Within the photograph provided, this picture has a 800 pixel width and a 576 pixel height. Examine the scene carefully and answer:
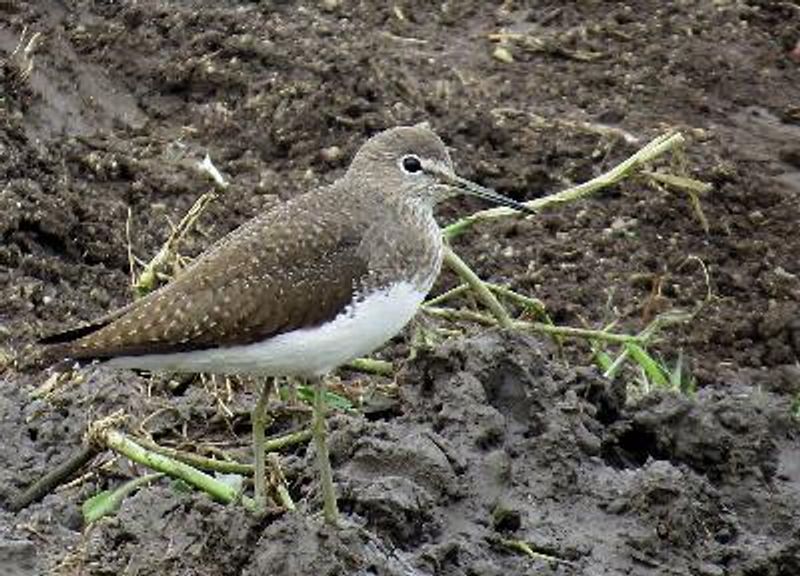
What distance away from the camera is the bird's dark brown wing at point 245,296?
609cm

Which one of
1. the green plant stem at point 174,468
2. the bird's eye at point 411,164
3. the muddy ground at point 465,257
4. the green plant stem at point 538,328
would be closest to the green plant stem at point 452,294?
the green plant stem at point 538,328

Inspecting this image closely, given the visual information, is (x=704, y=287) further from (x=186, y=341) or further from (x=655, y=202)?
(x=186, y=341)

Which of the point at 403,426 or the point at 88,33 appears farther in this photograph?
the point at 88,33

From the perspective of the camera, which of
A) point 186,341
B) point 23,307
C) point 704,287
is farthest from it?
point 704,287

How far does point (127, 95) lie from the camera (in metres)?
10.2

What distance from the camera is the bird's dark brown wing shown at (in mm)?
6090

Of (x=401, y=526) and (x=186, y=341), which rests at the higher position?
(x=186, y=341)

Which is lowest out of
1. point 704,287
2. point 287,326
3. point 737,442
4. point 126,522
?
point 704,287

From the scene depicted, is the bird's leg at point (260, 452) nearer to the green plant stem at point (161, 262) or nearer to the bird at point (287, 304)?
the bird at point (287, 304)

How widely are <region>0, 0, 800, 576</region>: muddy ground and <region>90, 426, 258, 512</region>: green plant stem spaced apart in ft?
0.27

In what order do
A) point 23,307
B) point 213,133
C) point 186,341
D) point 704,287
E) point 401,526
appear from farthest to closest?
point 213,133
point 704,287
point 23,307
point 401,526
point 186,341

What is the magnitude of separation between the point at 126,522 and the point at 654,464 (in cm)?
189

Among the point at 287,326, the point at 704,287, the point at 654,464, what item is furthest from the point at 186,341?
the point at 704,287

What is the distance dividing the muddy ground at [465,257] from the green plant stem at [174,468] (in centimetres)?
8
